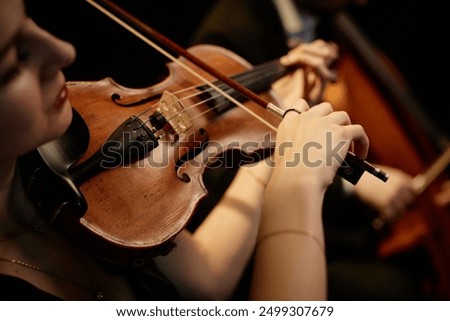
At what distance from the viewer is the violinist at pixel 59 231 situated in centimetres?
54

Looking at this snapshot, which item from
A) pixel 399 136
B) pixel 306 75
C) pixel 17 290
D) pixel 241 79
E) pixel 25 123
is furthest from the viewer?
pixel 399 136

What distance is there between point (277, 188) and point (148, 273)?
0.31 meters

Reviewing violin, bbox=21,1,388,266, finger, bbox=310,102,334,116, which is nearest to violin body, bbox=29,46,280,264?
violin, bbox=21,1,388,266

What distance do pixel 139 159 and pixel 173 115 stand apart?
0.36 feet

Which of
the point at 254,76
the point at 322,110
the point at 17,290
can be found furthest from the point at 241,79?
the point at 17,290

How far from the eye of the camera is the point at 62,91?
60cm

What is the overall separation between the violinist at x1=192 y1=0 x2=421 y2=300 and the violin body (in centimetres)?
27

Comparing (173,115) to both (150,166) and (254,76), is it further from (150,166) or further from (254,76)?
(254,76)

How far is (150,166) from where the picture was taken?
0.75 metres

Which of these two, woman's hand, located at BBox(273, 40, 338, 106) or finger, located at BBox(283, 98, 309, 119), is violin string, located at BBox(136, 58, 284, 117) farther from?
finger, located at BBox(283, 98, 309, 119)

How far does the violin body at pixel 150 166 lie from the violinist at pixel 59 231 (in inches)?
3.0
